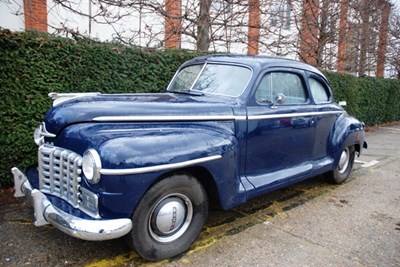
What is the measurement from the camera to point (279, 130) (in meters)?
4.07

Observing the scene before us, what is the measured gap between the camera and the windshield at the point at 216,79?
3.91 metres

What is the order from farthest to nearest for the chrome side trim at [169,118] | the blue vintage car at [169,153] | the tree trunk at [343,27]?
the tree trunk at [343,27], the chrome side trim at [169,118], the blue vintage car at [169,153]

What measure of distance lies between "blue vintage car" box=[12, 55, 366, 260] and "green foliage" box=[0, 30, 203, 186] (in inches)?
52.8

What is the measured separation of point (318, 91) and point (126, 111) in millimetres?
3271

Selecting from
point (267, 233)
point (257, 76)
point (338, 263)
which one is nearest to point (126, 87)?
point (257, 76)

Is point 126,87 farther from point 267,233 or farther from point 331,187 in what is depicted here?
point 331,187

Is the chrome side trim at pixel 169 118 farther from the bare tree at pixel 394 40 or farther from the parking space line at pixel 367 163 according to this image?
the bare tree at pixel 394 40

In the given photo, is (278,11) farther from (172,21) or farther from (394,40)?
(394,40)

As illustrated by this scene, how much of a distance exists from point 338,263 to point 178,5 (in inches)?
312

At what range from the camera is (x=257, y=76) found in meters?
3.91

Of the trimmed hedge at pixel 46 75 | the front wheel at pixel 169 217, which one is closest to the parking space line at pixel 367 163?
the trimmed hedge at pixel 46 75

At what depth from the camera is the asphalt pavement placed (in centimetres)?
308

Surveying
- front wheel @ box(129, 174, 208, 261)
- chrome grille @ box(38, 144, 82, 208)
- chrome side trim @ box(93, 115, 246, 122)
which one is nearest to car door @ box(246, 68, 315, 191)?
chrome side trim @ box(93, 115, 246, 122)

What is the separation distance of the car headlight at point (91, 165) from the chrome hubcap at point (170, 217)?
0.63 meters
